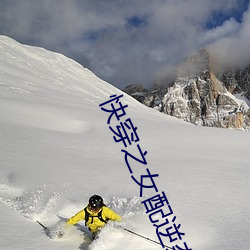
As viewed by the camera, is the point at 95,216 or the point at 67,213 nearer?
the point at 95,216

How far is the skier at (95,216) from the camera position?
19.3 feet

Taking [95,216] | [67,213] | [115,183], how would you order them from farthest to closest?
[115,183], [67,213], [95,216]

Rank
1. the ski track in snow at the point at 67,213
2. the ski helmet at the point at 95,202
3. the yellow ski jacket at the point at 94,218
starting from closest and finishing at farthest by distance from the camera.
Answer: the ski track in snow at the point at 67,213
the ski helmet at the point at 95,202
the yellow ski jacket at the point at 94,218

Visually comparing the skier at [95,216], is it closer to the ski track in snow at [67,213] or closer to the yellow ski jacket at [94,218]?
the yellow ski jacket at [94,218]

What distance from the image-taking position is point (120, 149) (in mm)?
12047

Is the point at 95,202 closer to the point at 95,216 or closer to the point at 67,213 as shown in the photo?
the point at 95,216

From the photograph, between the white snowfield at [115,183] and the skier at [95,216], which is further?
the skier at [95,216]

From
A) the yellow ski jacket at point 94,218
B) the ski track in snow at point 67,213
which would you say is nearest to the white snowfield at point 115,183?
the ski track in snow at point 67,213

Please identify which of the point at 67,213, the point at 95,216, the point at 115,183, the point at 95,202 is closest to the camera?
the point at 95,202

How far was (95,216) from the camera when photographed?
598 centimetres

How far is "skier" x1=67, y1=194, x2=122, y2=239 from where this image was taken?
5891 mm

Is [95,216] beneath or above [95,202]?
beneath

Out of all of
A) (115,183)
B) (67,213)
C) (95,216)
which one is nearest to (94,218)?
(95,216)

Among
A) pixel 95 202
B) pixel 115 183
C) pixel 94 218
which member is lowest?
pixel 94 218
